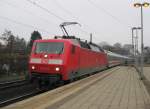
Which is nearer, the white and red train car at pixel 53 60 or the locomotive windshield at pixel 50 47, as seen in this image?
the white and red train car at pixel 53 60

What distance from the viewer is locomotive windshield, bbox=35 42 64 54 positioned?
18344mm

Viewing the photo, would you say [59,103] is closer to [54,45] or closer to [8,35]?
[54,45]

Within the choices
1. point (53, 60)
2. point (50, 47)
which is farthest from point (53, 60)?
point (50, 47)

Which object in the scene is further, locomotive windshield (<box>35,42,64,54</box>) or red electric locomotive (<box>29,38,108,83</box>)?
locomotive windshield (<box>35,42,64,54</box>)

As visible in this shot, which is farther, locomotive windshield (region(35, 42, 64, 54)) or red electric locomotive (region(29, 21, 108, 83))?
locomotive windshield (region(35, 42, 64, 54))

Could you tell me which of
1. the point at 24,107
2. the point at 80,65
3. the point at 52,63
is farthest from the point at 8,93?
the point at 24,107

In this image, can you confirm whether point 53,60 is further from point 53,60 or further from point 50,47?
point 50,47

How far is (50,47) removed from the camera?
18.6 m

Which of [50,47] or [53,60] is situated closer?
[53,60]

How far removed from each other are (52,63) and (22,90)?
2450mm

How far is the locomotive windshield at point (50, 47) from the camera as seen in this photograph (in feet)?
60.2

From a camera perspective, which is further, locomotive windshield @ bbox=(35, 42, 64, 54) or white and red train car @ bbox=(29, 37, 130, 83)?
locomotive windshield @ bbox=(35, 42, 64, 54)

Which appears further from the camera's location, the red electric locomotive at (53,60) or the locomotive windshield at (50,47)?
the locomotive windshield at (50,47)

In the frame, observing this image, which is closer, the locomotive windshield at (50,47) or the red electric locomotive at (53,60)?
the red electric locomotive at (53,60)
